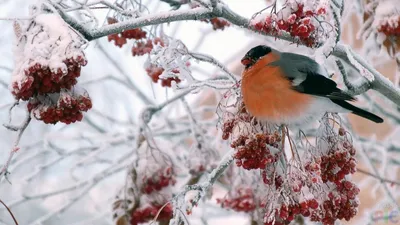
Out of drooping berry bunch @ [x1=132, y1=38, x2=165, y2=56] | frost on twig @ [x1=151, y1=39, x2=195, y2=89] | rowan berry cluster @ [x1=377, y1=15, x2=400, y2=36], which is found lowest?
frost on twig @ [x1=151, y1=39, x2=195, y2=89]

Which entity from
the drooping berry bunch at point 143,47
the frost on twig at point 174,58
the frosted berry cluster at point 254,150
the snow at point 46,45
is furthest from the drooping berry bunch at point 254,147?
the drooping berry bunch at point 143,47

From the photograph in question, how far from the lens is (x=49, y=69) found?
1.60 metres

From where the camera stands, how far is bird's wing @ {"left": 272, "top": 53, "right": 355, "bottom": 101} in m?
1.84

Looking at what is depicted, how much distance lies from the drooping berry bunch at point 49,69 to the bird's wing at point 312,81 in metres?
0.68

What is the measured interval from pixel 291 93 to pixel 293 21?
0.29m

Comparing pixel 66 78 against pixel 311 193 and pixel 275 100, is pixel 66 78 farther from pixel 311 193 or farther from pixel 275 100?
pixel 311 193

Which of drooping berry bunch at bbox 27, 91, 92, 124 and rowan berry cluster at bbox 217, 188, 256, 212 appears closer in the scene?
drooping berry bunch at bbox 27, 91, 92, 124

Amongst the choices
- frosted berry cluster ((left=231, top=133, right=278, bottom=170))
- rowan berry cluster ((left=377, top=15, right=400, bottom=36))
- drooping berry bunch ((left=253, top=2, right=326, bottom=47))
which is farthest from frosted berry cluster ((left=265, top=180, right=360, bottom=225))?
rowan berry cluster ((left=377, top=15, right=400, bottom=36))

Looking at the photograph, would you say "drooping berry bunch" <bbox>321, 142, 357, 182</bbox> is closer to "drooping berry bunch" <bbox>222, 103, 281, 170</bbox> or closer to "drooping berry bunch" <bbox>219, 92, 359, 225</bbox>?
"drooping berry bunch" <bbox>219, 92, 359, 225</bbox>

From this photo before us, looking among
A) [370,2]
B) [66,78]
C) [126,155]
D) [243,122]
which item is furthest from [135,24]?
[126,155]

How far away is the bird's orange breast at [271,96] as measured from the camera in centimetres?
175

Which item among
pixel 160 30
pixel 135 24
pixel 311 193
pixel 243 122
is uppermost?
pixel 160 30

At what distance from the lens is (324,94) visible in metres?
1.83

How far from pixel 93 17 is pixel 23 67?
30 centimetres
